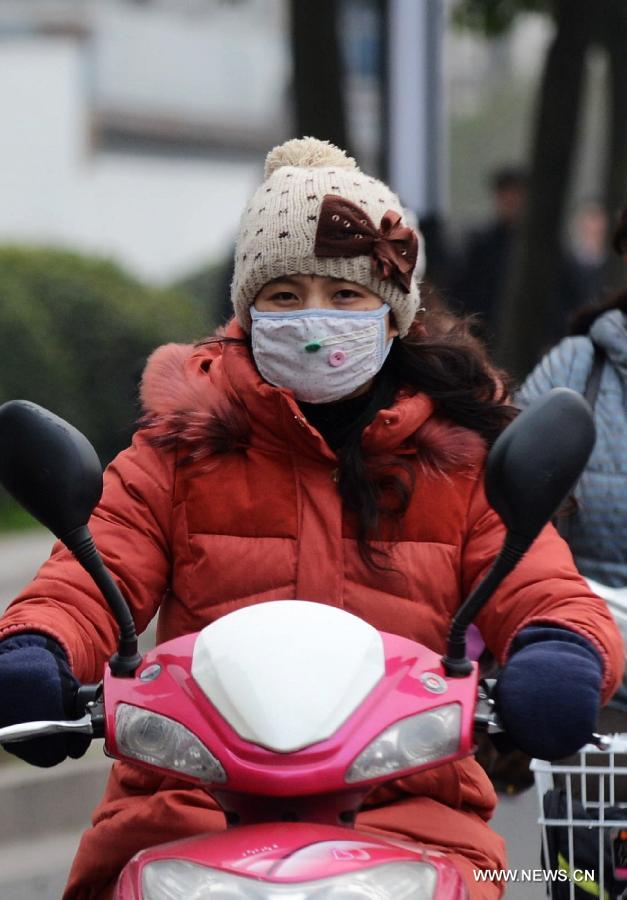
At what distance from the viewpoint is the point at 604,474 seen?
12.6 feet

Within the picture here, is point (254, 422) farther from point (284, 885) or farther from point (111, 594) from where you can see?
point (284, 885)

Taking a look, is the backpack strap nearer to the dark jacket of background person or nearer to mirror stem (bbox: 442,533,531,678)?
the dark jacket of background person

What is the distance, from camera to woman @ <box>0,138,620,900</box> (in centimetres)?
293

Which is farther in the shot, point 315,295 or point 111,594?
point 315,295

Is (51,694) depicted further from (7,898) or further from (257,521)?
(7,898)

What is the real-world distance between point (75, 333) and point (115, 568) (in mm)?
9891

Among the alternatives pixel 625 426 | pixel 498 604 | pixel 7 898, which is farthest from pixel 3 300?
pixel 498 604

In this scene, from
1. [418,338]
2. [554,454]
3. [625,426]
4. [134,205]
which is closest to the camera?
[554,454]

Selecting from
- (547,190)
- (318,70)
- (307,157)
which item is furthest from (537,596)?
(547,190)

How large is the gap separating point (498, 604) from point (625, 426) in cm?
105

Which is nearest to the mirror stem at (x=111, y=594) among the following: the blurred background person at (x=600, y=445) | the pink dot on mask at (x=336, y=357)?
the pink dot on mask at (x=336, y=357)

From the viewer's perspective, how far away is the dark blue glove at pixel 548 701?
243 centimetres

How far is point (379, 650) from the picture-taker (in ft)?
7.75

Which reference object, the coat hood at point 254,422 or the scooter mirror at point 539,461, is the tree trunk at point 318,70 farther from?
the scooter mirror at point 539,461
